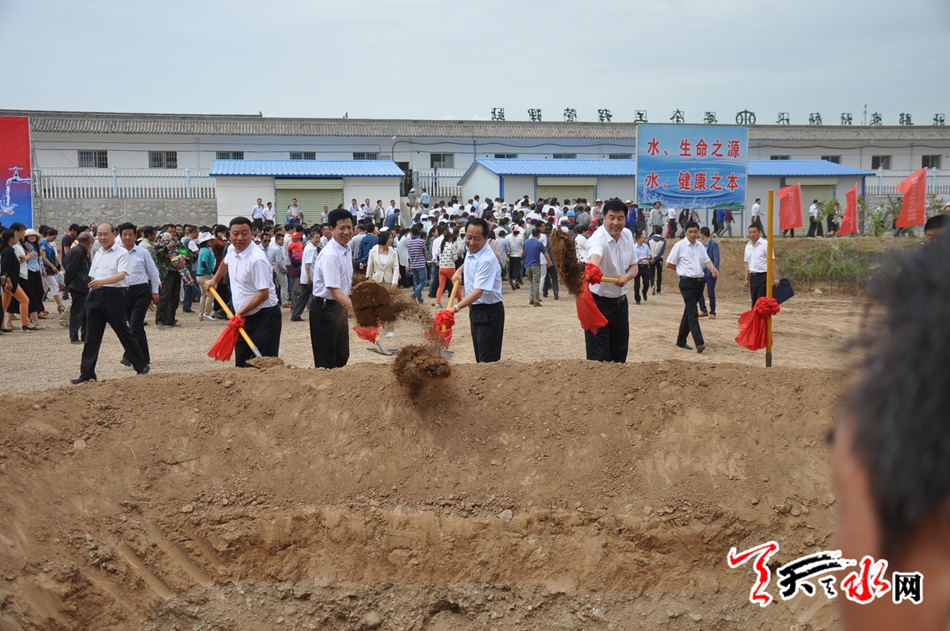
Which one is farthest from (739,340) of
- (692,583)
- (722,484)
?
(692,583)

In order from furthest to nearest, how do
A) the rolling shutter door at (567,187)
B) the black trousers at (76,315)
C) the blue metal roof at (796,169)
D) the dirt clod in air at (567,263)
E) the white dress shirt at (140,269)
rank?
1. the blue metal roof at (796,169)
2. the rolling shutter door at (567,187)
3. the black trousers at (76,315)
4. the white dress shirt at (140,269)
5. the dirt clod in air at (567,263)

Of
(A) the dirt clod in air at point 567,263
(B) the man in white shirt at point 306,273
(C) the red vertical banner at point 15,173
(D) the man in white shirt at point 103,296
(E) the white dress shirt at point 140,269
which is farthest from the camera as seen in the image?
(C) the red vertical banner at point 15,173

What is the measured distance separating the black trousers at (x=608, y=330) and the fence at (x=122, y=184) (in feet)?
70.8

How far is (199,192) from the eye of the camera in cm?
2625

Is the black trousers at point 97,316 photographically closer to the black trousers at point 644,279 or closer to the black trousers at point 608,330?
the black trousers at point 608,330

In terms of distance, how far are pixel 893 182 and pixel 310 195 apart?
75.0 ft

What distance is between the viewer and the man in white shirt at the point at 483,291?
7508 millimetres

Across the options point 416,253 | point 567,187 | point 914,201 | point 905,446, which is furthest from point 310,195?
point 905,446

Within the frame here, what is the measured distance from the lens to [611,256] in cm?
786

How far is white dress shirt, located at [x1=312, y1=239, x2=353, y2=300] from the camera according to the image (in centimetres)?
757

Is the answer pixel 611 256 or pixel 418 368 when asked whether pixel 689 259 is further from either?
pixel 418 368

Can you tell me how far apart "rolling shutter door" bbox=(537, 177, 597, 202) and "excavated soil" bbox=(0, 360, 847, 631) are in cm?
2276

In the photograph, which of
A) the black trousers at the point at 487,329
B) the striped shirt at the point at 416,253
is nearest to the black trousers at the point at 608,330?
the black trousers at the point at 487,329

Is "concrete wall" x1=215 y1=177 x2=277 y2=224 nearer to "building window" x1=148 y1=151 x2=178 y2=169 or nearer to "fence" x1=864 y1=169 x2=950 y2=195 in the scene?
"building window" x1=148 y1=151 x2=178 y2=169
